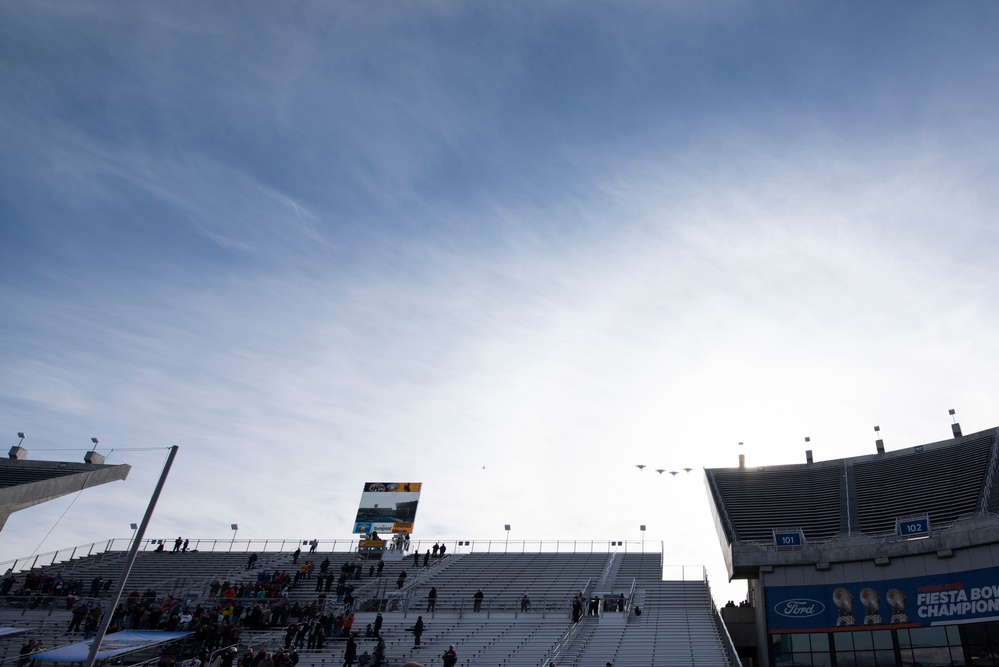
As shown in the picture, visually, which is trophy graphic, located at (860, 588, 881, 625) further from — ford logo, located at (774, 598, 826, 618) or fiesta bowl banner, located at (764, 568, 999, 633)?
ford logo, located at (774, 598, 826, 618)

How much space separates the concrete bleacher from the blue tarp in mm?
3880

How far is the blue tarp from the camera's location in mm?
23719

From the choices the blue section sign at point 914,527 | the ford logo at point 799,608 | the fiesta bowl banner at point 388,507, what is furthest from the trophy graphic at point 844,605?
the fiesta bowl banner at point 388,507

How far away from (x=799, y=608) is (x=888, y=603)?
138 inches

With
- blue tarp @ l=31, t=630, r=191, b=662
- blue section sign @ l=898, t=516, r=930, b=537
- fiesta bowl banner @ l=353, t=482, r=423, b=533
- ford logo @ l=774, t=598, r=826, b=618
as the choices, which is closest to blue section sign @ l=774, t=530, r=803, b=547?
ford logo @ l=774, t=598, r=826, b=618

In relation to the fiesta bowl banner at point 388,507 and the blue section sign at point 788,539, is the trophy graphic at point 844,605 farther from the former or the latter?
the fiesta bowl banner at point 388,507

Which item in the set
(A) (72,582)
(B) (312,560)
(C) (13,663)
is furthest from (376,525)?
(C) (13,663)

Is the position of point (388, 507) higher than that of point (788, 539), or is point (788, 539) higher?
point (388, 507)

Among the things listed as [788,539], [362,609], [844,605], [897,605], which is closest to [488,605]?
[362,609]

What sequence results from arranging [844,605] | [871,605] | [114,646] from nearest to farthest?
1. [114,646]
2. [871,605]
3. [844,605]

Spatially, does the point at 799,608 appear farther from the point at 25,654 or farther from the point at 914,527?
the point at 25,654

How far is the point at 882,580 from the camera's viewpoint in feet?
95.0

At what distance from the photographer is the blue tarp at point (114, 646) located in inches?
934

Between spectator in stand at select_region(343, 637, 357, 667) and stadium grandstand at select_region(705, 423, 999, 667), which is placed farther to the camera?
stadium grandstand at select_region(705, 423, 999, 667)
